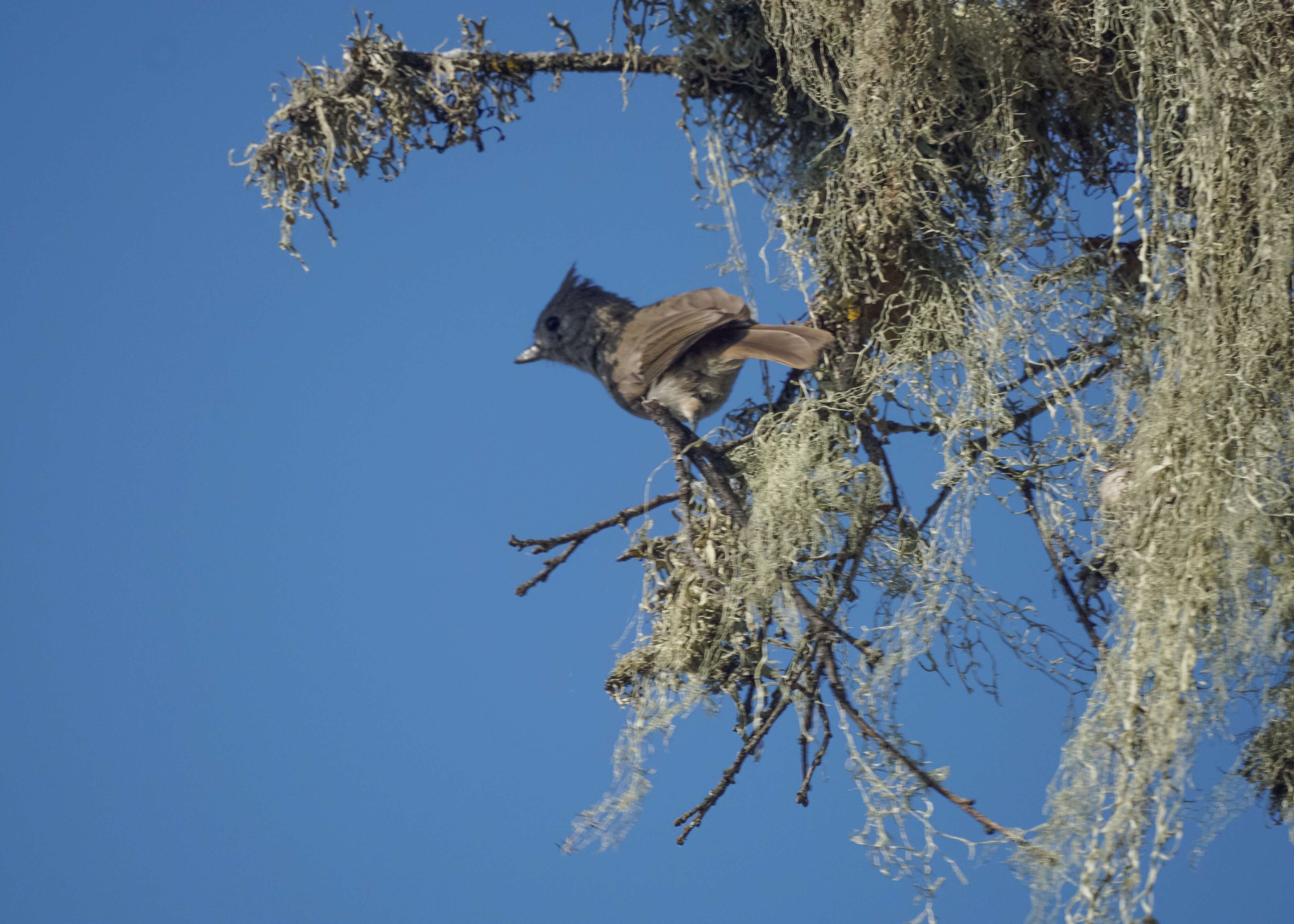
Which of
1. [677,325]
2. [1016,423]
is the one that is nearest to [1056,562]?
[1016,423]

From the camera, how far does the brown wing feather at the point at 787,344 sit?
1949 millimetres

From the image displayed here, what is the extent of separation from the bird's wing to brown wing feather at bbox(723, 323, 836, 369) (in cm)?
6

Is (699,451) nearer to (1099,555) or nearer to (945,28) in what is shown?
(1099,555)

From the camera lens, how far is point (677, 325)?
2156mm

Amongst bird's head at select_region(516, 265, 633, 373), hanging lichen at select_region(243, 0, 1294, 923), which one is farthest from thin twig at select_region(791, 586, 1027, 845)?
bird's head at select_region(516, 265, 633, 373)

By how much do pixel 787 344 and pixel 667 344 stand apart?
0.27m

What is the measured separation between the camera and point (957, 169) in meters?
1.89

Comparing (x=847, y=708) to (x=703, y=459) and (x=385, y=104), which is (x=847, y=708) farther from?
(x=385, y=104)

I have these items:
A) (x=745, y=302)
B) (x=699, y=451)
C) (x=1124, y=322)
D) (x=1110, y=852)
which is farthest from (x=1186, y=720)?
(x=745, y=302)

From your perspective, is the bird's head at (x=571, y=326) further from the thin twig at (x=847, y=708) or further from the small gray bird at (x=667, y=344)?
the thin twig at (x=847, y=708)

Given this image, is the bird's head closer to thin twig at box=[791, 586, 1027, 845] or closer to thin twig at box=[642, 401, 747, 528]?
thin twig at box=[642, 401, 747, 528]

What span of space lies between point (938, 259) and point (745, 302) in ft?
1.11

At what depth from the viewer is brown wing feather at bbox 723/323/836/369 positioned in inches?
76.7

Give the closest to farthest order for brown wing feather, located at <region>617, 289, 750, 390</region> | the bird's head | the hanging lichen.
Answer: the hanging lichen < brown wing feather, located at <region>617, 289, 750, 390</region> < the bird's head
